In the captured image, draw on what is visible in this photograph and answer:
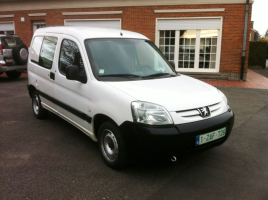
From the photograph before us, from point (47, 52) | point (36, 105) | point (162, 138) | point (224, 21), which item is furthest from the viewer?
point (224, 21)

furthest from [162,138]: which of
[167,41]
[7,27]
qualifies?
[7,27]

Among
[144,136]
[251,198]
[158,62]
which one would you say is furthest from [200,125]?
[158,62]

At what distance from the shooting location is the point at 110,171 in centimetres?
358

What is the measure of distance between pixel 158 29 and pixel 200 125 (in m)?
10.4

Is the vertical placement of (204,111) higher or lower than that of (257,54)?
lower

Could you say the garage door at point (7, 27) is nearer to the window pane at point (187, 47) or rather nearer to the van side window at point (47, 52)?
the window pane at point (187, 47)

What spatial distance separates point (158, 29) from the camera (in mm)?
12938

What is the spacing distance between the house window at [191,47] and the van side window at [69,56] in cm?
904

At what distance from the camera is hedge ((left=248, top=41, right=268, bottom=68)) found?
19.7 meters

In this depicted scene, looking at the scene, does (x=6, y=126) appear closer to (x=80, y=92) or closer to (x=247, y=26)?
(x=80, y=92)

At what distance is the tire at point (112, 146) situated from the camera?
3332 mm

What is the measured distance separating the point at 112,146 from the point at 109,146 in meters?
0.07

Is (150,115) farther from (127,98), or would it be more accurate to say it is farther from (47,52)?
(47,52)

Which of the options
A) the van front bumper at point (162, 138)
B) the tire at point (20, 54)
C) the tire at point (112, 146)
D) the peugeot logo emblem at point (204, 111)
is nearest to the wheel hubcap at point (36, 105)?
the tire at point (112, 146)
